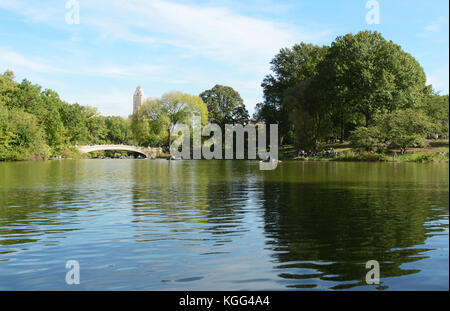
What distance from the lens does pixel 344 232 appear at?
41.5 ft

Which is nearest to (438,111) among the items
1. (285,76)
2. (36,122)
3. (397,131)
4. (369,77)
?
(369,77)

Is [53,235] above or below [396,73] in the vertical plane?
below

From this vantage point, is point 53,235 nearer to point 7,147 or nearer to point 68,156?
point 7,147

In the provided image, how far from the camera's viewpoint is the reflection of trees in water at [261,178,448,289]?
29.3 ft

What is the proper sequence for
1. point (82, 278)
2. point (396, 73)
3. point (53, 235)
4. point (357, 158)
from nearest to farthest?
1. point (82, 278)
2. point (53, 235)
3. point (357, 158)
4. point (396, 73)

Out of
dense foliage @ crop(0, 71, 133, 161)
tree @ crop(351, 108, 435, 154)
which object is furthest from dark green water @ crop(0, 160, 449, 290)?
dense foliage @ crop(0, 71, 133, 161)

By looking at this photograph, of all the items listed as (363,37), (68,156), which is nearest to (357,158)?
(363,37)

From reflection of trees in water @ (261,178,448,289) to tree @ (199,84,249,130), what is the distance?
103m

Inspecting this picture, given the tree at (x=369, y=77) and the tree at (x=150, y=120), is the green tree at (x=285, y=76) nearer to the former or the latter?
the tree at (x=369, y=77)

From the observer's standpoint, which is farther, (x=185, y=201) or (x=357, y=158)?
(x=357, y=158)

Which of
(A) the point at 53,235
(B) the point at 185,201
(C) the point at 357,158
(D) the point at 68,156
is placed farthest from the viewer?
(D) the point at 68,156

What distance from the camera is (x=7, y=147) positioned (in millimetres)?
79312

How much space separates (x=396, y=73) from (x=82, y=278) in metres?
76.7

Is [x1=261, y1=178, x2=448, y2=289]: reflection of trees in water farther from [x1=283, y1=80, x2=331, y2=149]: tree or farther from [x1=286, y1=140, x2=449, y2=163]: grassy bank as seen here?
[x1=283, y1=80, x2=331, y2=149]: tree
